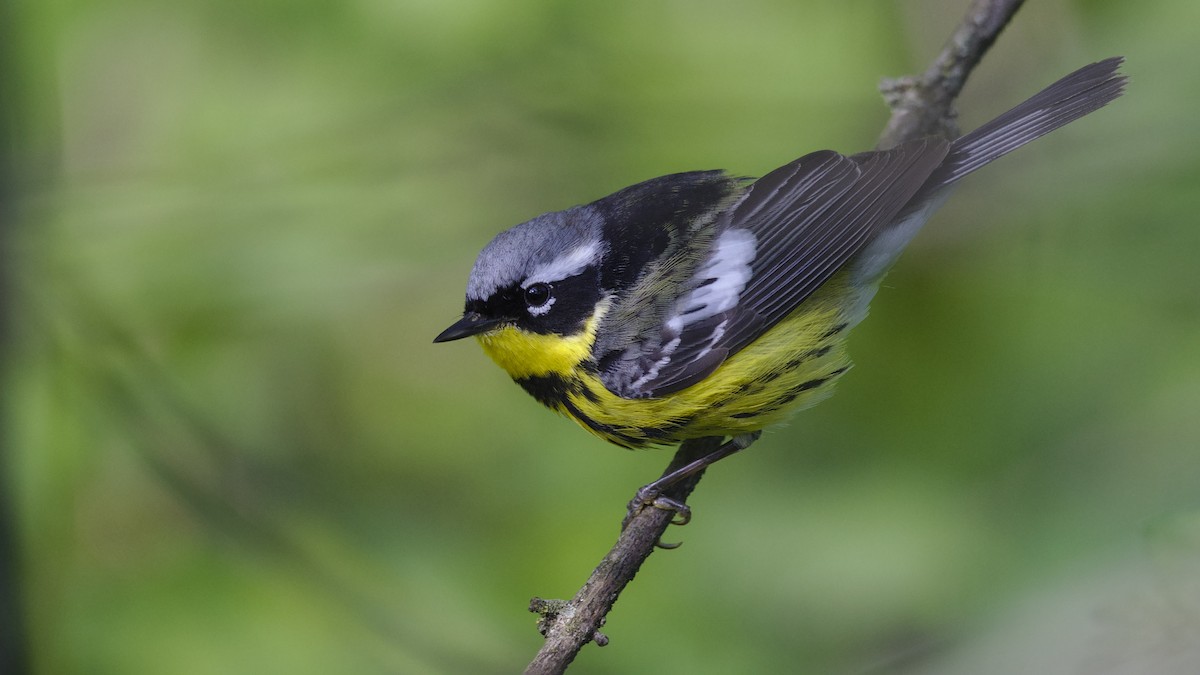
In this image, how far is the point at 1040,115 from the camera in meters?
2.77

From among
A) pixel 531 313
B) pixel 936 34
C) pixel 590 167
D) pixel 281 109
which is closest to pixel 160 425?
pixel 281 109

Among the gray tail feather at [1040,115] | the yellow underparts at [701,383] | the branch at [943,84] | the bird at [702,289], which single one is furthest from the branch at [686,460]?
the gray tail feather at [1040,115]

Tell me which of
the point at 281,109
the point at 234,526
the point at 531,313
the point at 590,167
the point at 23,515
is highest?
the point at 590,167

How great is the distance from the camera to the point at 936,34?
12.1 ft

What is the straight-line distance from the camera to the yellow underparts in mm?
2719

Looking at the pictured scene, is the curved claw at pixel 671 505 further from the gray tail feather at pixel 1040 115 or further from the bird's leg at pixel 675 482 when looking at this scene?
the gray tail feather at pixel 1040 115

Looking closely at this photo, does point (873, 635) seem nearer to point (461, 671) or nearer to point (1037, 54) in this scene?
point (461, 671)

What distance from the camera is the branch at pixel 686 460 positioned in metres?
2.23

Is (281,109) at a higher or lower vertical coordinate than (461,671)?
higher

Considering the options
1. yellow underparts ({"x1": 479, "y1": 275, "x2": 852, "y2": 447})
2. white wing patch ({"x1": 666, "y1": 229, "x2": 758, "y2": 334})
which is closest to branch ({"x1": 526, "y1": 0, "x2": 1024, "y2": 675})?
yellow underparts ({"x1": 479, "y1": 275, "x2": 852, "y2": 447})

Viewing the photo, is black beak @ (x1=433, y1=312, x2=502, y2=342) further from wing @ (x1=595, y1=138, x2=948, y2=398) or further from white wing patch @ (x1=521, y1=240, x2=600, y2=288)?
wing @ (x1=595, y1=138, x2=948, y2=398)

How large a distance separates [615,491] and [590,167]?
1453 millimetres

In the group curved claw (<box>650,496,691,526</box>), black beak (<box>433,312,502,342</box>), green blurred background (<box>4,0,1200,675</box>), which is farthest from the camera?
green blurred background (<box>4,0,1200,675</box>)

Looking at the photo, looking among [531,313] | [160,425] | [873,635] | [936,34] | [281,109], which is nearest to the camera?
[531,313]
